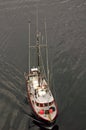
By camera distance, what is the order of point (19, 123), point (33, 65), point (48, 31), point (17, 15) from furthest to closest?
point (17, 15), point (48, 31), point (33, 65), point (19, 123)

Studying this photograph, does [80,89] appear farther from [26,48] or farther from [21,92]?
[26,48]

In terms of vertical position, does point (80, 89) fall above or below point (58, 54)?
below

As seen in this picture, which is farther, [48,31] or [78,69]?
[48,31]

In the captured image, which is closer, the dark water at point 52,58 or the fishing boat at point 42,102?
the fishing boat at point 42,102

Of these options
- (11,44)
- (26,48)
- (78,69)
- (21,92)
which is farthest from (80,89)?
(11,44)

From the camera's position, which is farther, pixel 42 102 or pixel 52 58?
pixel 52 58

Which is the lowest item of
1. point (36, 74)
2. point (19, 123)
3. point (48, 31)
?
point (19, 123)

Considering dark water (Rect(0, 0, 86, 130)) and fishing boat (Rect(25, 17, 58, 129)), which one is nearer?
fishing boat (Rect(25, 17, 58, 129))

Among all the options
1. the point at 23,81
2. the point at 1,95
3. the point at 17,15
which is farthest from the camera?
the point at 17,15
